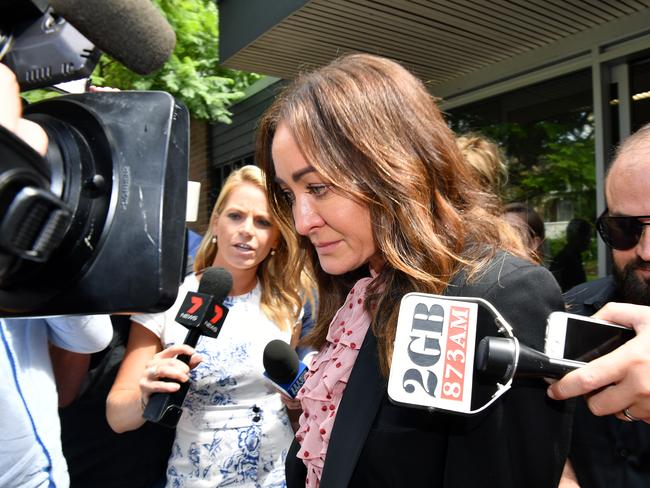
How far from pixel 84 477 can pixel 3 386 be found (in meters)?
0.91

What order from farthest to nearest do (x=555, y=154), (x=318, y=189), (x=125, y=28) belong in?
1. (x=555, y=154)
2. (x=318, y=189)
3. (x=125, y=28)

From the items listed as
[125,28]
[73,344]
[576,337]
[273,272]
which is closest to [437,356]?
[576,337]

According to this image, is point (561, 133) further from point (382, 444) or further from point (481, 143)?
point (382, 444)

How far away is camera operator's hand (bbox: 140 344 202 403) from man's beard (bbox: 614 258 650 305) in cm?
142

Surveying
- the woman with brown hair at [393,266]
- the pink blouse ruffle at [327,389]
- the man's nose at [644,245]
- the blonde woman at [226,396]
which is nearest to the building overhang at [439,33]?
the blonde woman at [226,396]

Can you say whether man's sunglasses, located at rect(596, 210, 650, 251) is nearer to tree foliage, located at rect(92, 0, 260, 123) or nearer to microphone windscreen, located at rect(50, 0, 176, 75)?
microphone windscreen, located at rect(50, 0, 176, 75)

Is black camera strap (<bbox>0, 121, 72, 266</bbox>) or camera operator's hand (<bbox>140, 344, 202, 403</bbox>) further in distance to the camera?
camera operator's hand (<bbox>140, 344, 202, 403</bbox>)

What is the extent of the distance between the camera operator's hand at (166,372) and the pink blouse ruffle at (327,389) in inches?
15.9

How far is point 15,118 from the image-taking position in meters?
0.75

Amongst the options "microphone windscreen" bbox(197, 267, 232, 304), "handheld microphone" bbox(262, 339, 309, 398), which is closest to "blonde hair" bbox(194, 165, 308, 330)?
"microphone windscreen" bbox(197, 267, 232, 304)

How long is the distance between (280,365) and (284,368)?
0.06ft

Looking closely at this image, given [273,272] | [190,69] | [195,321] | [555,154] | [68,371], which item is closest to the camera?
[195,321]

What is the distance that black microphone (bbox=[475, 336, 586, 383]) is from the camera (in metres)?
0.78

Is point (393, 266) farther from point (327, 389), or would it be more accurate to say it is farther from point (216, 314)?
point (216, 314)
